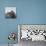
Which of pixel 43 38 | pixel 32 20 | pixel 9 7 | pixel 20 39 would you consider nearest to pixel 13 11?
pixel 9 7

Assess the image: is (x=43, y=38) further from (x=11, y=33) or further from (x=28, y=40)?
(x=11, y=33)

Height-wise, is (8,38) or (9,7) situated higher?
(9,7)

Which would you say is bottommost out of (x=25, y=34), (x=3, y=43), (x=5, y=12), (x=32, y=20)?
(x=3, y=43)

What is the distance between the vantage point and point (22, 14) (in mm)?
3199

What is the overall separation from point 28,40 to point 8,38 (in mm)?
506

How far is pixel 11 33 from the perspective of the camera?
3.13 metres

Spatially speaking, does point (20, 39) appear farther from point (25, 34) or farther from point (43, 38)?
point (43, 38)

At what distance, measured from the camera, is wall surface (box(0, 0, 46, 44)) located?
3.18m

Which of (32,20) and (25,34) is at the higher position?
(32,20)

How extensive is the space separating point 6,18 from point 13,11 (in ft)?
0.83

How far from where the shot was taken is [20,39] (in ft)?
10.1

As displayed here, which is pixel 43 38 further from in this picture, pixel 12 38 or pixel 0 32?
pixel 0 32

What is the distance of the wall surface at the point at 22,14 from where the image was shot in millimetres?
3182

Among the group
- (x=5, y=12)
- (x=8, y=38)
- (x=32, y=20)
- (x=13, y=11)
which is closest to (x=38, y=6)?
(x=32, y=20)
